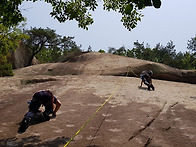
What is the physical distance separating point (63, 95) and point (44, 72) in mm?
11353

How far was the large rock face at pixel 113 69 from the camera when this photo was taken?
18.8m

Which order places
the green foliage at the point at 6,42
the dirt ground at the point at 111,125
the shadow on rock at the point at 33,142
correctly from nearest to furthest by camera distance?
the shadow on rock at the point at 33,142
the dirt ground at the point at 111,125
the green foliage at the point at 6,42

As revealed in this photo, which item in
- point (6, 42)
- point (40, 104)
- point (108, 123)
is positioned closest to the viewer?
point (108, 123)

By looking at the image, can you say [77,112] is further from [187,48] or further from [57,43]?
[187,48]

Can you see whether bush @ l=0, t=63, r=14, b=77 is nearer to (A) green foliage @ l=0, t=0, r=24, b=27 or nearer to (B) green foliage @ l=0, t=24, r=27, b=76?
(B) green foliage @ l=0, t=24, r=27, b=76

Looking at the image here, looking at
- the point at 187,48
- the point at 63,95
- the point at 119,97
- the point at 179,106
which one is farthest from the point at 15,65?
the point at 187,48

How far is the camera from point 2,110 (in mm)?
→ 7023

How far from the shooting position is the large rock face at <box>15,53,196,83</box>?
1883 centimetres

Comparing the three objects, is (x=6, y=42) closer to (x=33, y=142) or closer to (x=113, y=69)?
(x=113, y=69)

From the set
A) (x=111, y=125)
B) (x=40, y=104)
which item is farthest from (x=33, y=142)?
(x=111, y=125)

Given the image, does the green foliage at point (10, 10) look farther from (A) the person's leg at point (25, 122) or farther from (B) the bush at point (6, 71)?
(B) the bush at point (6, 71)

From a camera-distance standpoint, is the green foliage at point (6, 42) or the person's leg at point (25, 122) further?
the green foliage at point (6, 42)

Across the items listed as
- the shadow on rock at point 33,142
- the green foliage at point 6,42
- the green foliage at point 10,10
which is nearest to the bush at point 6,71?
the green foliage at point 6,42

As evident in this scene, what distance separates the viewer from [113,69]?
62.4ft
